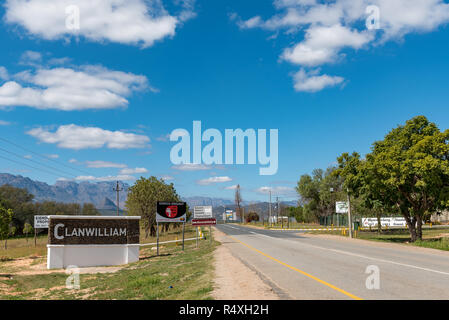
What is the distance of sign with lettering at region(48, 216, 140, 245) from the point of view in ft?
83.1

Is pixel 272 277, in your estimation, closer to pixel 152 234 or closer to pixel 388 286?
pixel 388 286

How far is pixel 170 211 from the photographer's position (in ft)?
94.3

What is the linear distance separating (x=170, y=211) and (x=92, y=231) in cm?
584

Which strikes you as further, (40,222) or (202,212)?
(40,222)

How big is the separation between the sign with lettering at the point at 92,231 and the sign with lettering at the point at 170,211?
6.85ft

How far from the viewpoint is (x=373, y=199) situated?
108ft

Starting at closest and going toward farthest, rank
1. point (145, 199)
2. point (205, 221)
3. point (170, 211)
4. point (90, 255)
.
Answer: point (90, 255), point (170, 211), point (205, 221), point (145, 199)

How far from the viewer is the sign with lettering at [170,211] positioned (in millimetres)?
28391

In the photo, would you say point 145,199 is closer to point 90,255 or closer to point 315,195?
point 90,255
